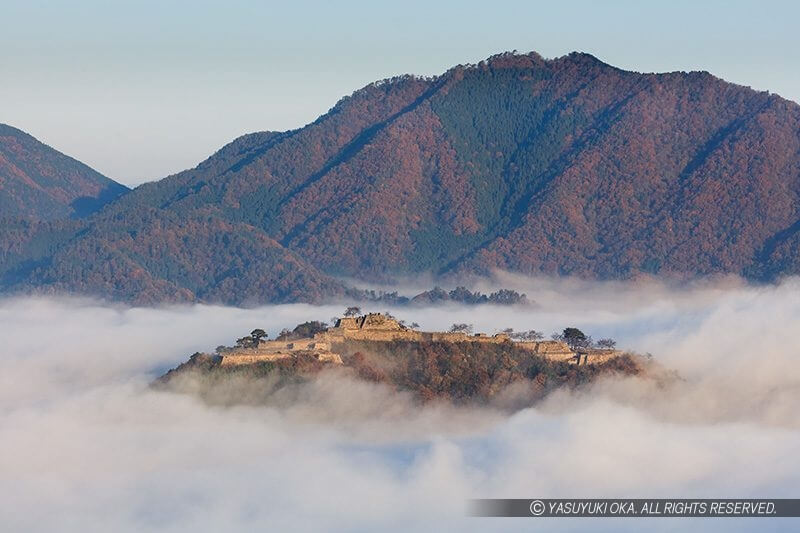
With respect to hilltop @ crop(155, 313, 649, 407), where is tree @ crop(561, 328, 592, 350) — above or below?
above

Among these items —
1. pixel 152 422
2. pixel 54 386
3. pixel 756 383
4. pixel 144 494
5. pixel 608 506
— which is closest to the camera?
pixel 608 506

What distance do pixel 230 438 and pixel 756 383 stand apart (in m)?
31.3

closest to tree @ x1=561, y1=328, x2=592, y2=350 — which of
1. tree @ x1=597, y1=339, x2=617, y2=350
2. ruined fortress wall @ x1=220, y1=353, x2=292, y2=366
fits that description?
tree @ x1=597, y1=339, x2=617, y2=350

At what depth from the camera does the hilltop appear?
13000cm

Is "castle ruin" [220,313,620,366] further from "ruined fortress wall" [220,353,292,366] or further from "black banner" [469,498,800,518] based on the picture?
"black banner" [469,498,800,518]

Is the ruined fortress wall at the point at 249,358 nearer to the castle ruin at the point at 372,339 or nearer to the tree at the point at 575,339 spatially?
the castle ruin at the point at 372,339

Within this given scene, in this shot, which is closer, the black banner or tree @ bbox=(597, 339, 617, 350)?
the black banner

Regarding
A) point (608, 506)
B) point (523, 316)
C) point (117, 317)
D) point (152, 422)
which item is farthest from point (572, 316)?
point (608, 506)

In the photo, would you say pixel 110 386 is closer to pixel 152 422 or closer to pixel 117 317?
pixel 152 422

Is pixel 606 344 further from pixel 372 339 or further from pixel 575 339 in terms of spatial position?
pixel 372 339

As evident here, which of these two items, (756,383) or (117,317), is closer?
Answer: (756,383)

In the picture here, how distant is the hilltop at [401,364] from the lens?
130m

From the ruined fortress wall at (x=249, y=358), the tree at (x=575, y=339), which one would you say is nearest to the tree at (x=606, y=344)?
the tree at (x=575, y=339)

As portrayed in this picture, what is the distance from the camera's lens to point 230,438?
128 meters
